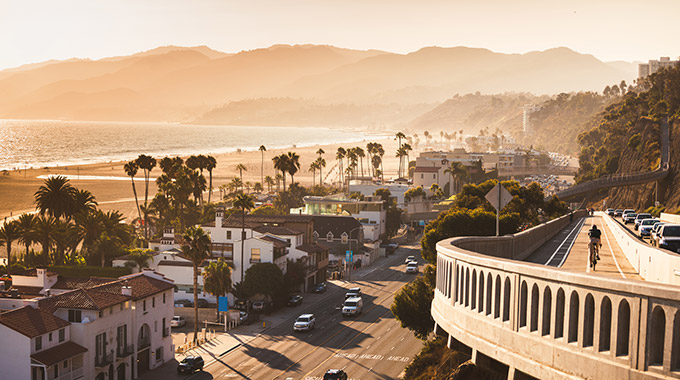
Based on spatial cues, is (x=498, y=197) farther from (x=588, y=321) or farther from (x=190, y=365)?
(x=190, y=365)

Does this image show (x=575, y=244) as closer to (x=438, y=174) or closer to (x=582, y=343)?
(x=582, y=343)

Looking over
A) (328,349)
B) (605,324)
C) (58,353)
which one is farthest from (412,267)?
(605,324)

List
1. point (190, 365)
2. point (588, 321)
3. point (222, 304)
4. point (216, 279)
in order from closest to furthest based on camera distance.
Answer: point (588, 321), point (190, 365), point (222, 304), point (216, 279)

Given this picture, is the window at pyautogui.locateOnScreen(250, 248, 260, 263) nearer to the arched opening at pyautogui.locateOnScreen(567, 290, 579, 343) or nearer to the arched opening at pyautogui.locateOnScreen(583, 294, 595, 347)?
the arched opening at pyautogui.locateOnScreen(567, 290, 579, 343)

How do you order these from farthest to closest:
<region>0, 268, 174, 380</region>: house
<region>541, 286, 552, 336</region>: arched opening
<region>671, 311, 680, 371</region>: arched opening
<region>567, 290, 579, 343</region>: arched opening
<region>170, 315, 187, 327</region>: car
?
<region>170, 315, 187, 327</region>: car, <region>0, 268, 174, 380</region>: house, <region>541, 286, 552, 336</region>: arched opening, <region>567, 290, 579, 343</region>: arched opening, <region>671, 311, 680, 371</region>: arched opening

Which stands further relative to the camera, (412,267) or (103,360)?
(412,267)

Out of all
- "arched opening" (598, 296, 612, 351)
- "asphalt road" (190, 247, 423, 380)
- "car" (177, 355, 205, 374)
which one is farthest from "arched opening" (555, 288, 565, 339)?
"car" (177, 355, 205, 374)

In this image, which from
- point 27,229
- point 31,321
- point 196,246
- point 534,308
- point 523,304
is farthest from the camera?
point 27,229
